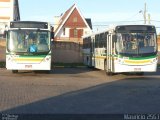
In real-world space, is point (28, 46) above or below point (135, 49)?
above

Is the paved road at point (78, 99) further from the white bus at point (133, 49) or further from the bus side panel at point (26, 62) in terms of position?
the bus side panel at point (26, 62)

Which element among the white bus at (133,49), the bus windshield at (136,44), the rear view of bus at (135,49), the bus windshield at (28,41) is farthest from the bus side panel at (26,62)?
the bus windshield at (136,44)

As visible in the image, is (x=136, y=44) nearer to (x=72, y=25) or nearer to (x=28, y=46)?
(x=28, y=46)

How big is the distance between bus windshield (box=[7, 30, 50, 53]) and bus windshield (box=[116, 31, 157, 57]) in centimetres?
417

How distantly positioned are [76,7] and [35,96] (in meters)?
69.2

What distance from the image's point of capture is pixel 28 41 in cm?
2730

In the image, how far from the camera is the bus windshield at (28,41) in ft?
89.0

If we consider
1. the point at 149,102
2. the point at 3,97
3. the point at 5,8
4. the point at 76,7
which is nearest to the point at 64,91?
the point at 3,97

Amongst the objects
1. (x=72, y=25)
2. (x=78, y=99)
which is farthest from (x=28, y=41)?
(x=72, y=25)

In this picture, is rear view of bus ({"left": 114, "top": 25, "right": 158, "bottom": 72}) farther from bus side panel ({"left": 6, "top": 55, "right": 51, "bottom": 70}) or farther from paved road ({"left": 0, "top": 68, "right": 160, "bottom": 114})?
paved road ({"left": 0, "top": 68, "right": 160, "bottom": 114})

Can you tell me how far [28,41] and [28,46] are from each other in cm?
29

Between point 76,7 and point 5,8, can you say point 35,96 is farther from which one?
point 76,7

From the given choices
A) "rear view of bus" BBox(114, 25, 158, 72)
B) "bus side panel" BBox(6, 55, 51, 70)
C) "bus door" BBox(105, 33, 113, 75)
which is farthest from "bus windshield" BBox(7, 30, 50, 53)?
"rear view of bus" BBox(114, 25, 158, 72)

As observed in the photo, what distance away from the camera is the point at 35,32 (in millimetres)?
27469
